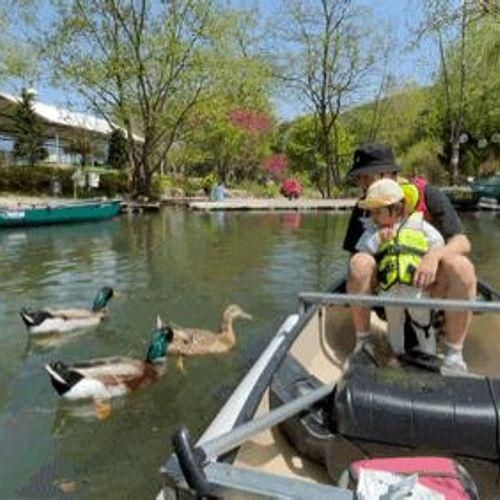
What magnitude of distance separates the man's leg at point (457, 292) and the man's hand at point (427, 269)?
0.11 metres

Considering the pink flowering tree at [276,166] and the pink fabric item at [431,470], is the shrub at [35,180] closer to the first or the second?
the pink flowering tree at [276,166]

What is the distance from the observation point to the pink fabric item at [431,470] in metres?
2.46

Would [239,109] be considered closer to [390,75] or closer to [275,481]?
[390,75]

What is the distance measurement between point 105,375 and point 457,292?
2.79m

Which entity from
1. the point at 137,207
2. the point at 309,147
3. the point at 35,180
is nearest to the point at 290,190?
the point at 137,207

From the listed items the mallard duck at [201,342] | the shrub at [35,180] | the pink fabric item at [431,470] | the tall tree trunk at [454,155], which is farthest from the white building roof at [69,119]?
the pink fabric item at [431,470]

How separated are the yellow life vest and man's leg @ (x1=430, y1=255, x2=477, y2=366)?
0.54 ft

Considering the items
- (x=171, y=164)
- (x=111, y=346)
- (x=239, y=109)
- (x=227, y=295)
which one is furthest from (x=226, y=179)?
(x=111, y=346)

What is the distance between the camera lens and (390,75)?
4044 cm

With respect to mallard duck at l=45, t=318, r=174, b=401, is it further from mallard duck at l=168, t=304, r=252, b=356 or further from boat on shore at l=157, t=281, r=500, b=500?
boat on shore at l=157, t=281, r=500, b=500

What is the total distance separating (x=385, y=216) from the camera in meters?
4.62

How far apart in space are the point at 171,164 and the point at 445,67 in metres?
15.2

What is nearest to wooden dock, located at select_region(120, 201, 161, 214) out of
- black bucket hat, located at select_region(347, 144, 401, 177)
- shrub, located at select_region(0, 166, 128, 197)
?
shrub, located at select_region(0, 166, 128, 197)

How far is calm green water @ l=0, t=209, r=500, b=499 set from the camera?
4.97 meters
